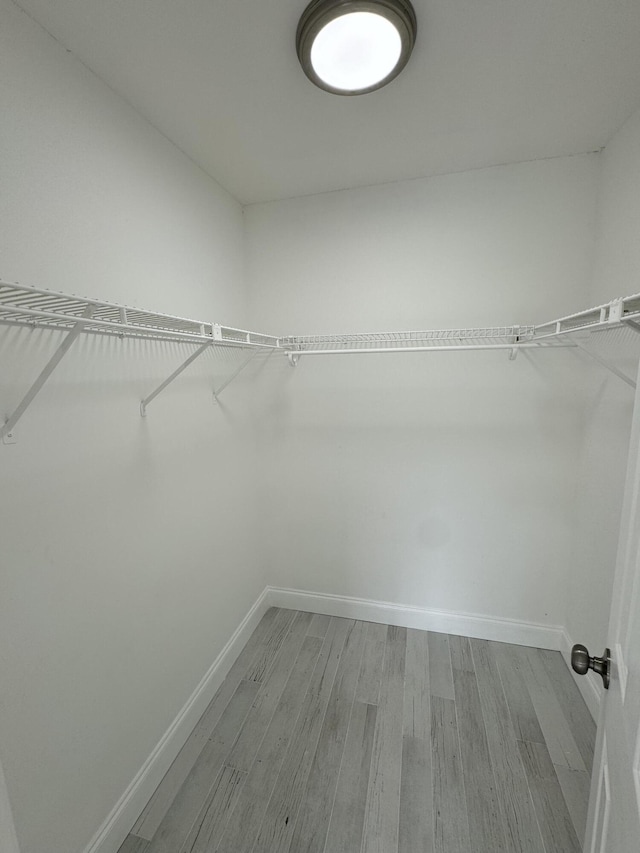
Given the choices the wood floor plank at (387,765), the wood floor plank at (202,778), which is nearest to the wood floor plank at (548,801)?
the wood floor plank at (387,765)

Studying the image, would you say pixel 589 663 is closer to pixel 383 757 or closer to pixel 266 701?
pixel 383 757

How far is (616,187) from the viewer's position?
1.50 m

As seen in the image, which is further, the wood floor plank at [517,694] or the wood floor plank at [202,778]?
the wood floor plank at [517,694]

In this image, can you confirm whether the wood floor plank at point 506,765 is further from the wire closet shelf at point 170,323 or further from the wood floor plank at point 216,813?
the wire closet shelf at point 170,323

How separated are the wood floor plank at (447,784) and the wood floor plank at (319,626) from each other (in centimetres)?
71

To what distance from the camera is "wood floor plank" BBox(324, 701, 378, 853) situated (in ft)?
4.04

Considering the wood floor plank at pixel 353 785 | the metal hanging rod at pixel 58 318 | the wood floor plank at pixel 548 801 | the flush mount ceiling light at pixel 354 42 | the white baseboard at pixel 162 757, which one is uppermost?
the flush mount ceiling light at pixel 354 42

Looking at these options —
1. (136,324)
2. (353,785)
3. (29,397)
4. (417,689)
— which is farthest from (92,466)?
(417,689)

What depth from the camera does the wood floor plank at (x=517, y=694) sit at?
1571 mm

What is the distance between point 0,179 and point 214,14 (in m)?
0.71

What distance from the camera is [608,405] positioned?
156 cm

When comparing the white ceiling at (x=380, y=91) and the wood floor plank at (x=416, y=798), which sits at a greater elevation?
the white ceiling at (x=380, y=91)

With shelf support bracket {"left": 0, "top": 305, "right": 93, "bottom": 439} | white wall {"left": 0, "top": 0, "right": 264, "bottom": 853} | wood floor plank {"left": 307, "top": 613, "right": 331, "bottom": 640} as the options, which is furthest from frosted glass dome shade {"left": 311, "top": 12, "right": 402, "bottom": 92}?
wood floor plank {"left": 307, "top": 613, "right": 331, "bottom": 640}

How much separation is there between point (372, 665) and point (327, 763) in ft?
1.79
